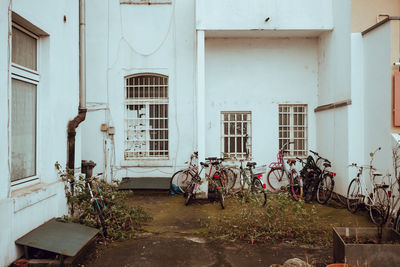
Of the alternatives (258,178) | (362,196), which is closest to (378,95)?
(362,196)

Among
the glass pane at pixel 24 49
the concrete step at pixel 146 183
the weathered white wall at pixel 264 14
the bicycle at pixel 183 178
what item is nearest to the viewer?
the glass pane at pixel 24 49

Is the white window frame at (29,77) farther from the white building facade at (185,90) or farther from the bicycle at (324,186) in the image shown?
the bicycle at (324,186)

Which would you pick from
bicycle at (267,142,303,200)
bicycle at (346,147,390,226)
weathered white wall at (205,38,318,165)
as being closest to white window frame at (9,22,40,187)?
weathered white wall at (205,38,318,165)

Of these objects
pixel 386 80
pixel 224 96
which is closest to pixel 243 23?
pixel 224 96

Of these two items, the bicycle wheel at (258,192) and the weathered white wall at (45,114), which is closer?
the weathered white wall at (45,114)

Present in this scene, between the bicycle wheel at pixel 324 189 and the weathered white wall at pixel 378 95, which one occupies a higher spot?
the weathered white wall at pixel 378 95

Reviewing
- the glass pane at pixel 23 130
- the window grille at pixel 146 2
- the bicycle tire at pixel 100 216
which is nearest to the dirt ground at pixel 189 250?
the bicycle tire at pixel 100 216

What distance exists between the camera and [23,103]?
4852mm

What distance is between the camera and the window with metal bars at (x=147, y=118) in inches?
370

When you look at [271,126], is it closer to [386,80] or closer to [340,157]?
[340,157]

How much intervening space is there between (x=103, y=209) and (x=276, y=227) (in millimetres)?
2913

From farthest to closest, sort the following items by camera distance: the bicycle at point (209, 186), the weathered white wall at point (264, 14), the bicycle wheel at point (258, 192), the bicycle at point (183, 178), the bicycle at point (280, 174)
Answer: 1. the bicycle at point (183, 178)
2. the bicycle at point (280, 174)
3. the weathered white wall at point (264, 14)
4. the bicycle at point (209, 186)
5. the bicycle wheel at point (258, 192)

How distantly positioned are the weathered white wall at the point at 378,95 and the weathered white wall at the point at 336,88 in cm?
41

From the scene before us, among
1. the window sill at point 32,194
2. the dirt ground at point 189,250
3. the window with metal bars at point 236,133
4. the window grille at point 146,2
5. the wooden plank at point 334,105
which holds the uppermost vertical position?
the window grille at point 146,2
